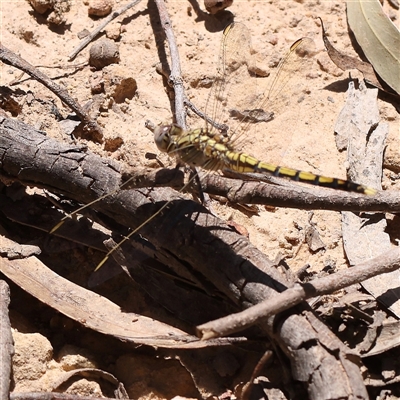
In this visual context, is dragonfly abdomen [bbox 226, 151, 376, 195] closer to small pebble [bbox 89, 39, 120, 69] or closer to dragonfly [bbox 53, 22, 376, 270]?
dragonfly [bbox 53, 22, 376, 270]

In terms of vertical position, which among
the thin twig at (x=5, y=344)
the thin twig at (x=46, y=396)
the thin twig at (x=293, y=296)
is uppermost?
the thin twig at (x=293, y=296)

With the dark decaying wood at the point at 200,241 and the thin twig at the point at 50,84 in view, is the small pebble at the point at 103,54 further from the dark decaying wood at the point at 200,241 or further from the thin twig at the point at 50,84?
the dark decaying wood at the point at 200,241

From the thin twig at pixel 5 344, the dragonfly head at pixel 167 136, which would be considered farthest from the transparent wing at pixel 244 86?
the thin twig at pixel 5 344

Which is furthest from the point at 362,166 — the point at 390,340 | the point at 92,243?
the point at 92,243

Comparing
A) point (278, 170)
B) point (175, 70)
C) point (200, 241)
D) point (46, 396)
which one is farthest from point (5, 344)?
point (175, 70)

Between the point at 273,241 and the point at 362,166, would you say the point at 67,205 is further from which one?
the point at 362,166

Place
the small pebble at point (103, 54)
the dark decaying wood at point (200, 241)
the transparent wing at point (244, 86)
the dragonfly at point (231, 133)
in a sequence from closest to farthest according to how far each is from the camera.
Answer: the dark decaying wood at point (200, 241) < the dragonfly at point (231, 133) < the transparent wing at point (244, 86) < the small pebble at point (103, 54)

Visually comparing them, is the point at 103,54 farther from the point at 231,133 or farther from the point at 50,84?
the point at 231,133

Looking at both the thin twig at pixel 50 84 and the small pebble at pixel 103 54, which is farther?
the small pebble at pixel 103 54
